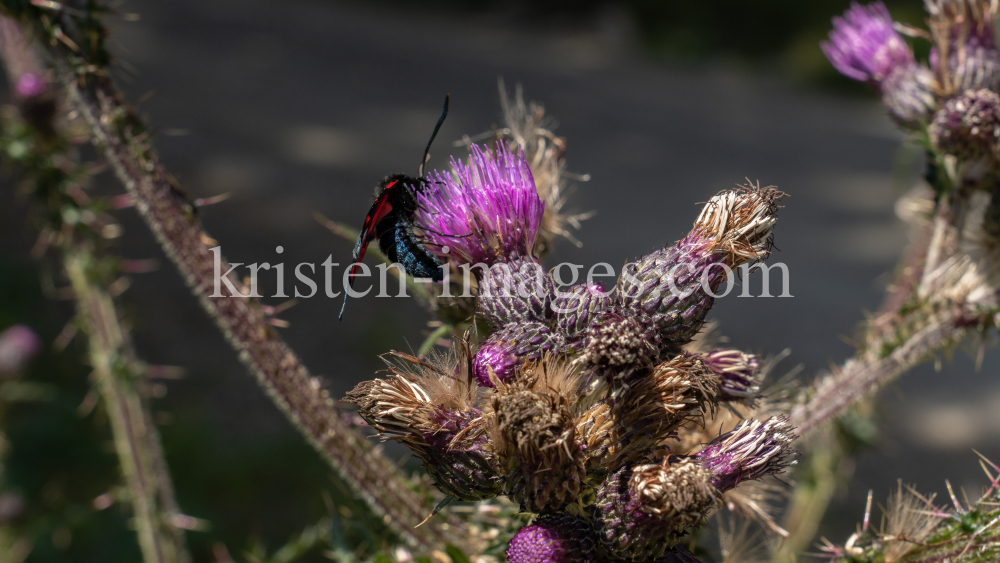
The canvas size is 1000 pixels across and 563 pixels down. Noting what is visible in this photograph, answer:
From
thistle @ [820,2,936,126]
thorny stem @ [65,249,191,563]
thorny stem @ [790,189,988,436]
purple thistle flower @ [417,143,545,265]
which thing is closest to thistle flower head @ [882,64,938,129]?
thistle @ [820,2,936,126]

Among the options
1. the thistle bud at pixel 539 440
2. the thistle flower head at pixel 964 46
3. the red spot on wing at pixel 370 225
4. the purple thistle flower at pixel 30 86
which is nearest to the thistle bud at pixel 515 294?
the thistle bud at pixel 539 440

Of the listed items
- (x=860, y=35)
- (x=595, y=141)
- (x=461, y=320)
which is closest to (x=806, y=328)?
(x=595, y=141)

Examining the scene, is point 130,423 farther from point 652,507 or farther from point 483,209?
point 652,507

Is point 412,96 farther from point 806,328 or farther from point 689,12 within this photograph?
point 806,328

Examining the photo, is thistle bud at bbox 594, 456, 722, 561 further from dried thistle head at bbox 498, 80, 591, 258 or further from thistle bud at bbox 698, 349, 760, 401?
dried thistle head at bbox 498, 80, 591, 258

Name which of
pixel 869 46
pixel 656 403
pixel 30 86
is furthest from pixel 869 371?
pixel 30 86

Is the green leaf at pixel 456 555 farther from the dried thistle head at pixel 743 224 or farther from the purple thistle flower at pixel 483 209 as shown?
the dried thistle head at pixel 743 224
